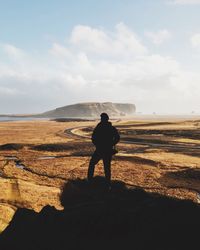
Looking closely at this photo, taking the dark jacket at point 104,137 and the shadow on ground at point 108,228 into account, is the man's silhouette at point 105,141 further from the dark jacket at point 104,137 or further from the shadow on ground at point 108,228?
the shadow on ground at point 108,228

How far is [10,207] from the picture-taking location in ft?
25.4

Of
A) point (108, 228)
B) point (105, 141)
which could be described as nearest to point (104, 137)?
point (105, 141)

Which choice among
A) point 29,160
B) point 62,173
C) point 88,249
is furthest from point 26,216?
point 29,160

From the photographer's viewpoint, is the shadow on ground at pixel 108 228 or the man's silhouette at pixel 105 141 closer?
the shadow on ground at pixel 108 228

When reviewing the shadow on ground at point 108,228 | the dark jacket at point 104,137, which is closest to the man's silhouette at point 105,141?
the dark jacket at point 104,137

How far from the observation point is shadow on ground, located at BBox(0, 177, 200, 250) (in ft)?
18.5

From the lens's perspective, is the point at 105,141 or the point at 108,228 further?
the point at 105,141

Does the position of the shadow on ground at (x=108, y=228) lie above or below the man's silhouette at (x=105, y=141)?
below

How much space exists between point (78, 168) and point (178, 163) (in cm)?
597

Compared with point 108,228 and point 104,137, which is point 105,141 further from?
point 108,228

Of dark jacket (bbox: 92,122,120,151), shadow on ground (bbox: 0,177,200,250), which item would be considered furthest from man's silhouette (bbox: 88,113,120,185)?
shadow on ground (bbox: 0,177,200,250)

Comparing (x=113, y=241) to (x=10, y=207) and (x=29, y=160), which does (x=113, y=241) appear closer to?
(x=10, y=207)

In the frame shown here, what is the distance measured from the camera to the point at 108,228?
621 cm

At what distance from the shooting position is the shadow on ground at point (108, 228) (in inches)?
222
